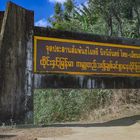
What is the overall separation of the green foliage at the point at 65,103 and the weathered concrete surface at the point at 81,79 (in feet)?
9.53

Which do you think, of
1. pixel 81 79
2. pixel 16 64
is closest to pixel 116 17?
pixel 81 79

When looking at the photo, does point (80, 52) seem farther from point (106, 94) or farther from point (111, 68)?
point (106, 94)

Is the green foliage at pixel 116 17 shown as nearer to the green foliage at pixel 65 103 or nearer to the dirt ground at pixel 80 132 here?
the green foliage at pixel 65 103

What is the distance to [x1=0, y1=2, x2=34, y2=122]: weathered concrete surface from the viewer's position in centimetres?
1120

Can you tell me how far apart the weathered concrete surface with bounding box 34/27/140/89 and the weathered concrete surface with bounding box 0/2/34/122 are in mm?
373

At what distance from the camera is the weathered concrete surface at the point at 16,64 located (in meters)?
11.2

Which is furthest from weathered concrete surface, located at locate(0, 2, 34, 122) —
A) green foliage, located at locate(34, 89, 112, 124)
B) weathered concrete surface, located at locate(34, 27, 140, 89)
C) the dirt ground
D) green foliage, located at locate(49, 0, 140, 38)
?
green foliage, located at locate(49, 0, 140, 38)

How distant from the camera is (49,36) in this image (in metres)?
12.1

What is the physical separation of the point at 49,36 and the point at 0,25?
142cm

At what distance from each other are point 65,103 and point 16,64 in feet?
18.4

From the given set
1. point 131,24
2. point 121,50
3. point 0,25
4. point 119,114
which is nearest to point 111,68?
point 121,50

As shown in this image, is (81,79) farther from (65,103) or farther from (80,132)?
(65,103)

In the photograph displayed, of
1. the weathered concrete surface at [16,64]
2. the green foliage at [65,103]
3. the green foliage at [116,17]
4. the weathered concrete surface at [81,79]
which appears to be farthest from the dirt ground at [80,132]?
the green foliage at [116,17]

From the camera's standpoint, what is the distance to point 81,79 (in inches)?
502
